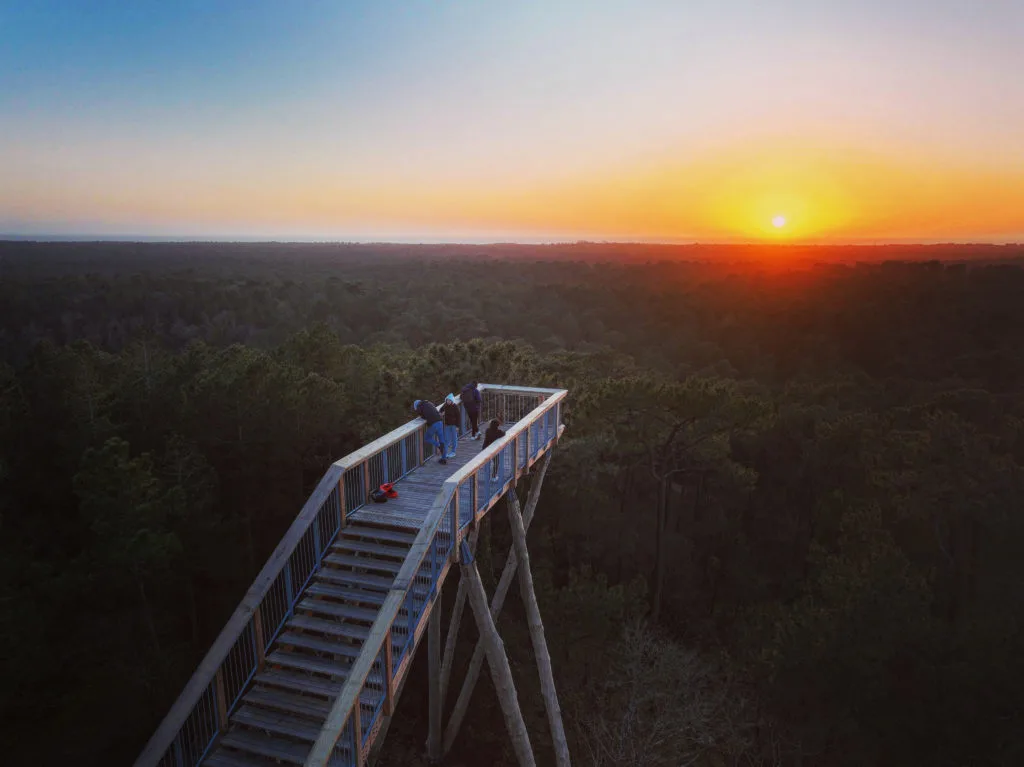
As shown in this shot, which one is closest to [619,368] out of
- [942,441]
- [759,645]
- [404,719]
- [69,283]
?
[942,441]

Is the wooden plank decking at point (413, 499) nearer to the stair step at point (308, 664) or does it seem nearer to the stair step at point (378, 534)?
the stair step at point (378, 534)

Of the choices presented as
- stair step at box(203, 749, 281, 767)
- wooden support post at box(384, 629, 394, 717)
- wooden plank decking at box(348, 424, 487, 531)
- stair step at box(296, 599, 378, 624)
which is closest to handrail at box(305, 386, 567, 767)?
wooden support post at box(384, 629, 394, 717)

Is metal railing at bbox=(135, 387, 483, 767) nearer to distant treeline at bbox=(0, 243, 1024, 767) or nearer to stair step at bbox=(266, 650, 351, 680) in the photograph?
stair step at bbox=(266, 650, 351, 680)

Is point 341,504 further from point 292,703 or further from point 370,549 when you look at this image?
point 292,703

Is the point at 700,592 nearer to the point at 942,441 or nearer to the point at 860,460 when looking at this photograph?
the point at 860,460

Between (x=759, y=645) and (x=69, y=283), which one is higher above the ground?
(x=69, y=283)

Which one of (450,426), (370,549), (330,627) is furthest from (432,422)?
(330,627)
